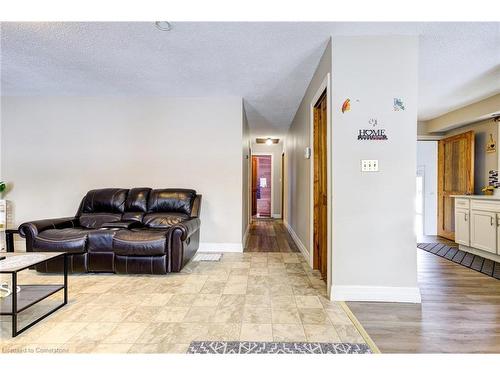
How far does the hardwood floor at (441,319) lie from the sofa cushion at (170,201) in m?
2.46

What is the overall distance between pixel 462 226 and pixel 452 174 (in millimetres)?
1377

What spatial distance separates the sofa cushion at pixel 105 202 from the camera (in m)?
3.65

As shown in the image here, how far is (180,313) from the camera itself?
6.82ft

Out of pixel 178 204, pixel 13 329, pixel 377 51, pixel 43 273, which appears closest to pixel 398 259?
pixel 377 51

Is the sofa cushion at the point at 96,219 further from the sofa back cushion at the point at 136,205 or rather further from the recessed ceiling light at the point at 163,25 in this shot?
the recessed ceiling light at the point at 163,25

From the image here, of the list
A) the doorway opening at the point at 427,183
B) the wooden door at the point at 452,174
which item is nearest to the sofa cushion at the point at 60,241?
the wooden door at the point at 452,174

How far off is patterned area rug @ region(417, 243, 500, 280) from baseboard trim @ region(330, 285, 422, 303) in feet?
4.91

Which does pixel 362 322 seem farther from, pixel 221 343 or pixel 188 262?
pixel 188 262

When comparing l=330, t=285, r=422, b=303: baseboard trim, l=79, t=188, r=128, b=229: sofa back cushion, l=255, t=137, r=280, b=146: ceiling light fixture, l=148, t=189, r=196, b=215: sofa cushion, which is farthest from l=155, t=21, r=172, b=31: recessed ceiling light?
l=255, t=137, r=280, b=146: ceiling light fixture

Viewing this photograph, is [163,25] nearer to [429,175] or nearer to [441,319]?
[441,319]

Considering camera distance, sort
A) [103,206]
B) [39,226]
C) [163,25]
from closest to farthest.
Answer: [163,25] → [39,226] → [103,206]

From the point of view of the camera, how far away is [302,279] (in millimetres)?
2865

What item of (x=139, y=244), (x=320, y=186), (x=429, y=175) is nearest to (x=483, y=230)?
(x=320, y=186)
